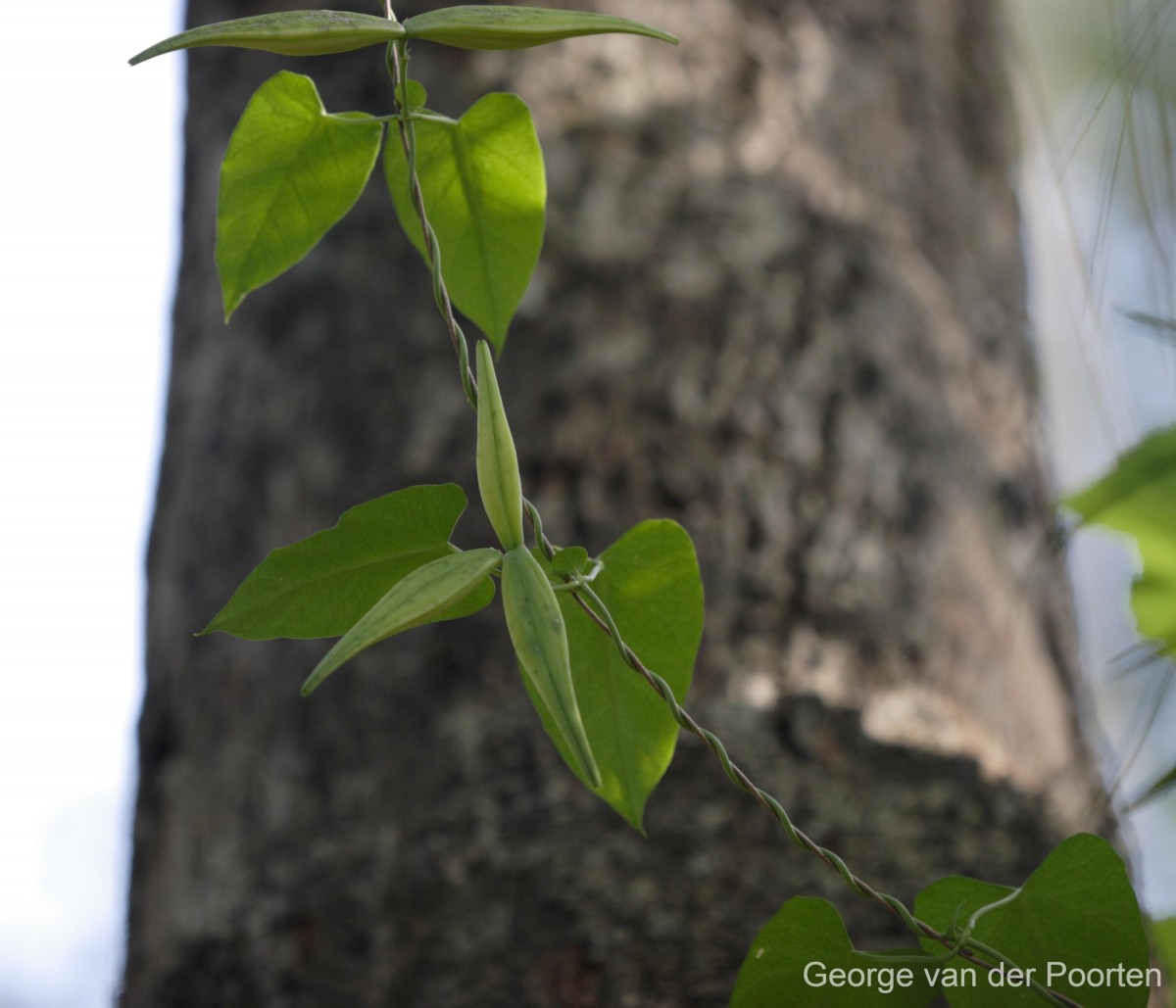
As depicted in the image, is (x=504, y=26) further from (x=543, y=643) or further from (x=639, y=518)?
(x=639, y=518)

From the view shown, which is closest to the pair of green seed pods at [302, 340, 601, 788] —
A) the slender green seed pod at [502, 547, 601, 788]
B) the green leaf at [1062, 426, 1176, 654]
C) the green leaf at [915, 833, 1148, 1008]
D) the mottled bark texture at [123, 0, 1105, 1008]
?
the slender green seed pod at [502, 547, 601, 788]

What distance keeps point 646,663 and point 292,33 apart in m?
0.16

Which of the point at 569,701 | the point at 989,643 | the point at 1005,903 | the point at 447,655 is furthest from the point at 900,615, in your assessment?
the point at 569,701

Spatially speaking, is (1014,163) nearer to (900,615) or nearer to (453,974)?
(900,615)

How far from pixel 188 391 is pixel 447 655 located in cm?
32

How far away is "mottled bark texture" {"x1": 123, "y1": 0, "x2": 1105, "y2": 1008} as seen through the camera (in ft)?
1.79

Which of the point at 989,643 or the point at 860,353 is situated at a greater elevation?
the point at 860,353

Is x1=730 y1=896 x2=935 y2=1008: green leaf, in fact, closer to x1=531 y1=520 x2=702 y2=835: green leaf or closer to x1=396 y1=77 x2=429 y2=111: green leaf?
x1=531 y1=520 x2=702 y2=835: green leaf

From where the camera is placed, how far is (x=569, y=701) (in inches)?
6.7

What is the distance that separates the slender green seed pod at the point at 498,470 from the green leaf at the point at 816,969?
0.37 feet

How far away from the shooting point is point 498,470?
191 millimetres

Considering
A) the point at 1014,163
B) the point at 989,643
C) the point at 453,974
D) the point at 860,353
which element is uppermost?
the point at 1014,163

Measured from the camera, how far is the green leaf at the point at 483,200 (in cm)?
26

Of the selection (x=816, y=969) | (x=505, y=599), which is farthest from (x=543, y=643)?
(x=816, y=969)
